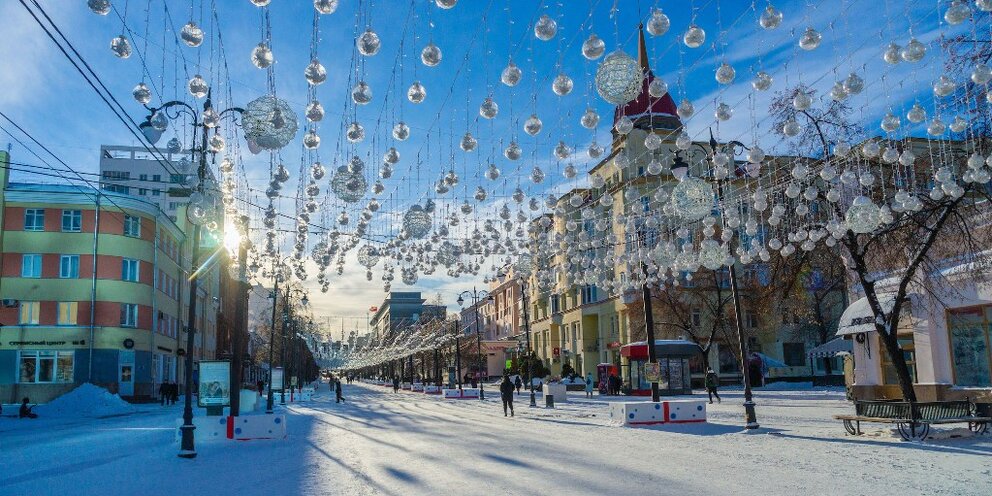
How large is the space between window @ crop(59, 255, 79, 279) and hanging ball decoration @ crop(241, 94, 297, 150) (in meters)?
39.1

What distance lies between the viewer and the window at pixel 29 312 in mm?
43156

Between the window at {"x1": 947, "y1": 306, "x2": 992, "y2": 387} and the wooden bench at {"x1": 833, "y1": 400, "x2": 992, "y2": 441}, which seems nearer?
the wooden bench at {"x1": 833, "y1": 400, "x2": 992, "y2": 441}

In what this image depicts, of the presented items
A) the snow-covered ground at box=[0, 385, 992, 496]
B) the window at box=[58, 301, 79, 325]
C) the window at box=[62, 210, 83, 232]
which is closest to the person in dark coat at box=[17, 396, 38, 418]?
the window at box=[58, 301, 79, 325]

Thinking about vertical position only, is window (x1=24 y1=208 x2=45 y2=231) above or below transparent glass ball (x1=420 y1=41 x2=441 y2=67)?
above

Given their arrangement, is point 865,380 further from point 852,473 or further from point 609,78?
point 609,78

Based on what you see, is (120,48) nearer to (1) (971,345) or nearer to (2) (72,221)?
(1) (971,345)

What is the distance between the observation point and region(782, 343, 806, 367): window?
6019 centimetres

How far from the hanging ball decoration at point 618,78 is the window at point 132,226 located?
4218 cm

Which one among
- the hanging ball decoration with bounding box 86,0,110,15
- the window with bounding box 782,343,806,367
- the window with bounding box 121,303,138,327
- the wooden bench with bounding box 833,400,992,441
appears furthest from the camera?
the window with bounding box 782,343,806,367

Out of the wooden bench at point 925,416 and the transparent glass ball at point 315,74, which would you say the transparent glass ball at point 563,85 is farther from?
the wooden bench at point 925,416

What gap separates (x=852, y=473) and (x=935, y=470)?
1220mm

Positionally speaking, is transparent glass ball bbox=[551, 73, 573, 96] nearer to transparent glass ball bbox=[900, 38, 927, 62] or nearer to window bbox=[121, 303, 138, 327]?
transparent glass ball bbox=[900, 38, 927, 62]

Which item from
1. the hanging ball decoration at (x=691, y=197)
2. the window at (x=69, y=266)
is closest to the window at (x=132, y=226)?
the window at (x=69, y=266)

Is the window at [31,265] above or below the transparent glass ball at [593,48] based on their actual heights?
above
